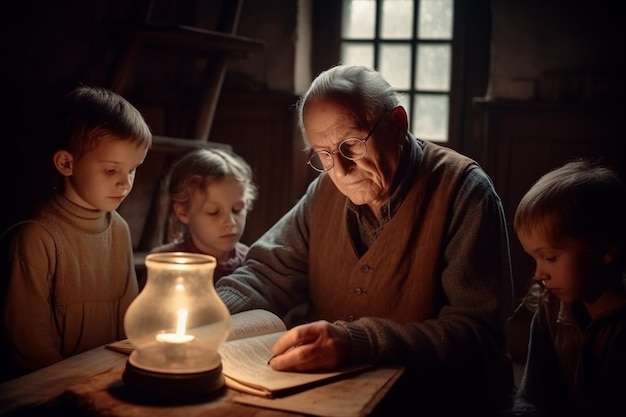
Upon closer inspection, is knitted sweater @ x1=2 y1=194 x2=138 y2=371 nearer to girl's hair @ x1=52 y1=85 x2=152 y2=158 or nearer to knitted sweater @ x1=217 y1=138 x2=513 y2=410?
girl's hair @ x1=52 y1=85 x2=152 y2=158

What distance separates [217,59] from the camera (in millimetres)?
4008

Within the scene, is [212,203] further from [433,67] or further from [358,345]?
[433,67]

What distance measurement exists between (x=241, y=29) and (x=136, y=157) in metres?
2.08

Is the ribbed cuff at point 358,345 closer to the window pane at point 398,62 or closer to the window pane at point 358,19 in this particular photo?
the window pane at point 398,62

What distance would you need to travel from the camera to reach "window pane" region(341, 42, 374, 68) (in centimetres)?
454

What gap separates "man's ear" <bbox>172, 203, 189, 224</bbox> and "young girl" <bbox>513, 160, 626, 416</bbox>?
5.12ft

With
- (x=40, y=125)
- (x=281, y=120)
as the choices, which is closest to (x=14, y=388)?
(x=40, y=125)

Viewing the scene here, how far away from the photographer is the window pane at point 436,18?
4.38 meters

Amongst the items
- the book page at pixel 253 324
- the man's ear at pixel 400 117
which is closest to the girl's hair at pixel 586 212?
the man's ear at pixel 400 117

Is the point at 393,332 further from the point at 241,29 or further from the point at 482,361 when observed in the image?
the point at 241,29

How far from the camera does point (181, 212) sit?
345 cm

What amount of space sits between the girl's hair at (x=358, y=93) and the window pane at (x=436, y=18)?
200 cm

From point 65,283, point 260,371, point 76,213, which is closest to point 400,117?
point 260,371

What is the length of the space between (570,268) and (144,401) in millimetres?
1396
